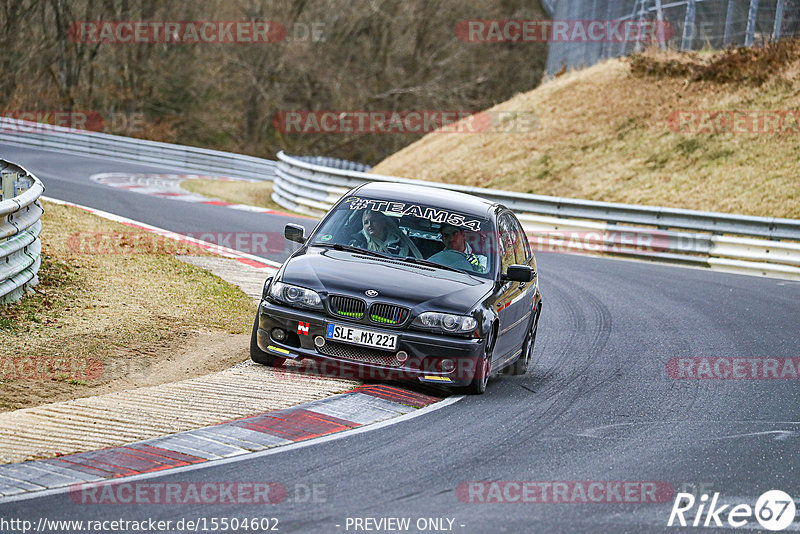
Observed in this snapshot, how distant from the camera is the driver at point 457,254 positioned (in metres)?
9.08

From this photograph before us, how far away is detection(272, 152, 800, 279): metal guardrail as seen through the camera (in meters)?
19.8

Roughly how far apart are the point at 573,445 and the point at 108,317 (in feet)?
17.1

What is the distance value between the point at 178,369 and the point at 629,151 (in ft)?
72.7

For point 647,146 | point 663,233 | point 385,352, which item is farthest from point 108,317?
point 647,146

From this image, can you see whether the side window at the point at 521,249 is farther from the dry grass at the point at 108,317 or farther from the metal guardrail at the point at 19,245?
the metal guardrail at the point at 19,245

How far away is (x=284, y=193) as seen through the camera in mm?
27672

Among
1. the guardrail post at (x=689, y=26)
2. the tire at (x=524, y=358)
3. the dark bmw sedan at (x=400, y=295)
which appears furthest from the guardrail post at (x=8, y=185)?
the guardrail post at (x=689, y=26)

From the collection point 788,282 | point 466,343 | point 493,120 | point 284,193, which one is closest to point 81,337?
point 466,343

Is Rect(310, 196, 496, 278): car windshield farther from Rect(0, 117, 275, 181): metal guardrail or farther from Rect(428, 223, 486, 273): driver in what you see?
Rect(0, 117, 275, 181): metal guardrail

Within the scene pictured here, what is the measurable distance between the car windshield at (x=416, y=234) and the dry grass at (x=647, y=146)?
1634 cm

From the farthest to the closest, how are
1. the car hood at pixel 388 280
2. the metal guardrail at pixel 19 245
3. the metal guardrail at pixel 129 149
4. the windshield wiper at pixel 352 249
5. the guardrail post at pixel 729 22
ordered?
the metal guardrail at pixel 129 149 < the guardrail post at pixel 729 22 < the metal guardrail at pixel 19 245 < the windshield wiper at pixel 352 249 < the car hood at pixel 388 280

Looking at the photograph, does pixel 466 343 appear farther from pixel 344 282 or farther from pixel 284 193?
pixel 284 193

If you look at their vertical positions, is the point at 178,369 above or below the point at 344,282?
below

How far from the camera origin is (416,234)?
364 inches
